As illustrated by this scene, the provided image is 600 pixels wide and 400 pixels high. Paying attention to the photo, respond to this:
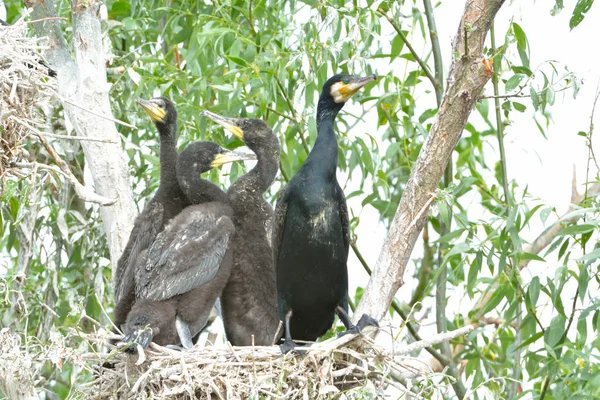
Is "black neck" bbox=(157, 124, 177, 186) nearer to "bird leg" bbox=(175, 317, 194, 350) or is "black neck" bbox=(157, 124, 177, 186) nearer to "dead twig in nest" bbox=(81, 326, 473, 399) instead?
"bird leg" bbox=(175, 317, 194, 350)

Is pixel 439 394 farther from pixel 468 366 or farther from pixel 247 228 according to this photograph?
pixel 468 366

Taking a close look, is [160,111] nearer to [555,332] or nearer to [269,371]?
[269,371]

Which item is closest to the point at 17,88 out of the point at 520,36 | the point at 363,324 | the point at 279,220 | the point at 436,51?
the point at 279,220

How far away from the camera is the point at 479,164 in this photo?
285 inches

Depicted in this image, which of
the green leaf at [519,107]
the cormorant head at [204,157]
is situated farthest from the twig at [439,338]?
the cormorant head at [204,157]

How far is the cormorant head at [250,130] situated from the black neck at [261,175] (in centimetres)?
4

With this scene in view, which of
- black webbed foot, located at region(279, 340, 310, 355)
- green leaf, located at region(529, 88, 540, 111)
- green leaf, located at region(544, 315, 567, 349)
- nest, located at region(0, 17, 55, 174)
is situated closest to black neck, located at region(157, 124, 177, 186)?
nest, located at region(0, 17, 55, 174)

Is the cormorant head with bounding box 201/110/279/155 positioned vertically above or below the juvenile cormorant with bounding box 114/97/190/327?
above

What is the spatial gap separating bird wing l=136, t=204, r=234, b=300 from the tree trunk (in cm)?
17

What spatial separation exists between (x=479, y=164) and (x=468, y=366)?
1551 millimetres

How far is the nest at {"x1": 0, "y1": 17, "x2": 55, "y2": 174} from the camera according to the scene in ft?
14.1

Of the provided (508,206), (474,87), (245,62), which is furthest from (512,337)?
(474,87)

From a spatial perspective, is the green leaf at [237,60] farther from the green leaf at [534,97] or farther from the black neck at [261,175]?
the green leaf at [534,97]

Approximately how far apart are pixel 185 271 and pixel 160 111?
86 cm
